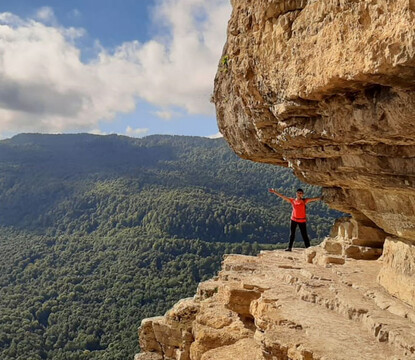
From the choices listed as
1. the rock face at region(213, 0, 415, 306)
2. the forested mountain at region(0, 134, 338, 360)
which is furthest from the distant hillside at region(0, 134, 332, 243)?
the rock face at region(213, 0, 415, 306)

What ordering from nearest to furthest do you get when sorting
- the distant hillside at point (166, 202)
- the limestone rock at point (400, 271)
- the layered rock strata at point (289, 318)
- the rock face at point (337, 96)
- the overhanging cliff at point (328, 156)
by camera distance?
1. the rock face at point (337, 96)
2. the overhanging cliff at point (328, 156)
3. the layered rock strata at point (289, 318)
4. the limestone rock at point (400, 271)
5. the distant hillside at point (166, 202)

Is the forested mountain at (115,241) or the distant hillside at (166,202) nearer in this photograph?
the forested mountain at (115,241)

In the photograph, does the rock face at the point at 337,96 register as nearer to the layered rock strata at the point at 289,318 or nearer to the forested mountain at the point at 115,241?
the layered rock strata at the point at 289,318

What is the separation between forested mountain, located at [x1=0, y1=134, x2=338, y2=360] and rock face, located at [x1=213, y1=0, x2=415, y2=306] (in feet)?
158

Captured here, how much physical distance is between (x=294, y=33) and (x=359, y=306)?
19.0 ft

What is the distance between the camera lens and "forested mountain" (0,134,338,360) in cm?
6988

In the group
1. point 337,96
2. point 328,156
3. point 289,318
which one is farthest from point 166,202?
point 337,96

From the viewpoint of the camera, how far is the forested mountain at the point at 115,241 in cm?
6988

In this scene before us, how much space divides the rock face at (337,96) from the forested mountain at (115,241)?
48110 millimetres

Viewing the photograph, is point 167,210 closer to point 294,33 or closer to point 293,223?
point 293,223

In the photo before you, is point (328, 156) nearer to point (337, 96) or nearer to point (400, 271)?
point (337, 96)

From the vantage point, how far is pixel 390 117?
19.4ft

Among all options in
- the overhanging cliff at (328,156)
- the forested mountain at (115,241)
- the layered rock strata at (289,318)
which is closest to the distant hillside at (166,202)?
the forested mountain at (115,241)

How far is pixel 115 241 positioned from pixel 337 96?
115 m
